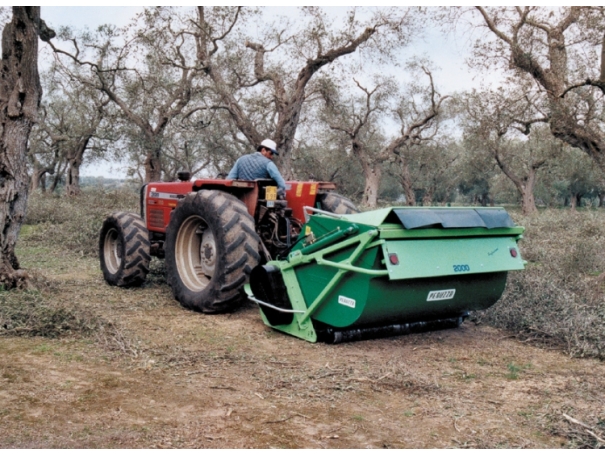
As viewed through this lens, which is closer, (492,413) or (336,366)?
(492,413)

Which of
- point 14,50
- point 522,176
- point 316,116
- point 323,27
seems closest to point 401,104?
point 316,116

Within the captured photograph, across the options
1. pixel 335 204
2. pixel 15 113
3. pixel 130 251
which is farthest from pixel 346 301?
pixel 15 113

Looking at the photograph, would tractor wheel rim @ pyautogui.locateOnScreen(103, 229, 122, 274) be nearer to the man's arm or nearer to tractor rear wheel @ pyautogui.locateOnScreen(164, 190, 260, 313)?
tractor rear wheel @ pyautogui.locateOnScreen(164, 190, 260, 313)

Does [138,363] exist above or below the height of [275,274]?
below

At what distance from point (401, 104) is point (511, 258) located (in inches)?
1330

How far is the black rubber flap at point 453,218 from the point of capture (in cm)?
522

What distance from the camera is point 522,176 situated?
139 feet

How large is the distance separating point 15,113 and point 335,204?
4.13 metres

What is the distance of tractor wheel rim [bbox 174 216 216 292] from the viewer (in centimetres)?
729

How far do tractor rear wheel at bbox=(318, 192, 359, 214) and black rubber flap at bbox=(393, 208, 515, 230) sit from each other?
2102mm

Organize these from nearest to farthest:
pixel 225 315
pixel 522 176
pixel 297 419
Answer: pixel 297 419 → pixel 225 315 → pixel 522 176

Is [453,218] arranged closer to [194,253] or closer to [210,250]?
[210,250]

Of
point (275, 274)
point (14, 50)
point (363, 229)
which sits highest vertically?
point (14, 50)

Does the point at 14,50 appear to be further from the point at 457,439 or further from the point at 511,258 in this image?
the point at 457,439
